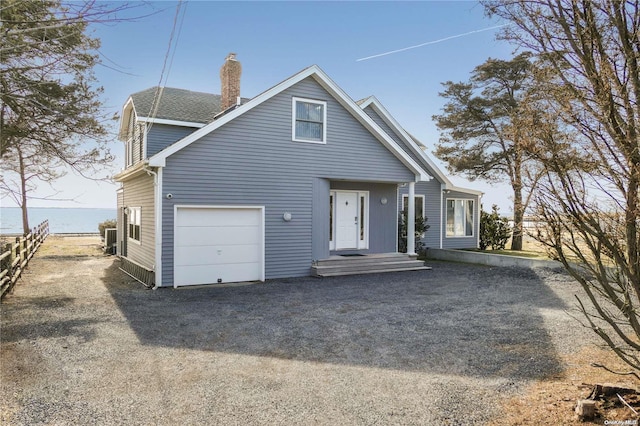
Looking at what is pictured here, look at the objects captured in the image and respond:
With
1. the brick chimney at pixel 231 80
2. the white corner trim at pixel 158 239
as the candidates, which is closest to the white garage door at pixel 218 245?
the white corner trim at pixel 158 239

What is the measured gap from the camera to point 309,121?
12.9 meters

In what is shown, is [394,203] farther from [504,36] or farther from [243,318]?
[504,36]

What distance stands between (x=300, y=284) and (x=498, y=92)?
580 inches

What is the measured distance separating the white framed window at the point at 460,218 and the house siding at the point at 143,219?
13.4m

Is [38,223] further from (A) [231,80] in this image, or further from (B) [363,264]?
(B) [363,264]

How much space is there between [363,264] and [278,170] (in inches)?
163

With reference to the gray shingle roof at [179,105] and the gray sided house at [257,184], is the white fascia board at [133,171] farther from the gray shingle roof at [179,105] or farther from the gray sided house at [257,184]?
the gray shingle roof at [179,105]

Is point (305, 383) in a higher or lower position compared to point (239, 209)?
lower

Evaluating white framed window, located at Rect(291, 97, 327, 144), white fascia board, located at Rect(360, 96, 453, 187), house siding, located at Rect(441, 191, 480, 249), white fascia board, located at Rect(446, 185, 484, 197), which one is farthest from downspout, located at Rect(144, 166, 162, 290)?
house siding, located at Rect(441, 191, 480, 249)

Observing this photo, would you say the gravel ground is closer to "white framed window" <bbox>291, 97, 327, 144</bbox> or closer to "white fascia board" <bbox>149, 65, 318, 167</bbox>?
"white fascia board" <bbox>149, 65, 318, 167</bbox>

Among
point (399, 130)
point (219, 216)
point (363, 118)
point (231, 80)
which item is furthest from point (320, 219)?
point (399, 130)

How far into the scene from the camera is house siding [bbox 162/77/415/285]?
11.0m

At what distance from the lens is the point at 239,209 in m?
11.8

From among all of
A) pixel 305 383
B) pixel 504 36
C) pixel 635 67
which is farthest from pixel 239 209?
pixel 635 67
